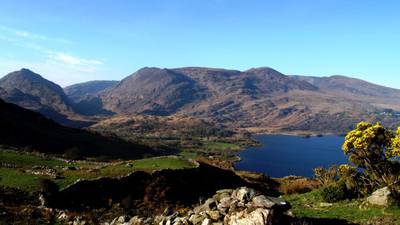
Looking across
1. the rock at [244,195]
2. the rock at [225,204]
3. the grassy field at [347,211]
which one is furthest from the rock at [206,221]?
the grassy field at [347,211]

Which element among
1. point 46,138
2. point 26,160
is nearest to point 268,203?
point 26,160

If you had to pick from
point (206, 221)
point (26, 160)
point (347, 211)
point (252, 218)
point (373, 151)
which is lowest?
point (26, 160)

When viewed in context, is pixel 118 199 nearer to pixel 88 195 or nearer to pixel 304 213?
pixel 88 195

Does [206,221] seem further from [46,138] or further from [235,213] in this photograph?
[46,138]

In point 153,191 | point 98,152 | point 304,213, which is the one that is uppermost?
point 304,213

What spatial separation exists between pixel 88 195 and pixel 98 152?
89846 mm

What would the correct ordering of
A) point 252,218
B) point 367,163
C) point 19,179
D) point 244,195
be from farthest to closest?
point 367,163, point 19,179, point 244,195, point 252,218

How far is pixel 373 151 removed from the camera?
134 feet

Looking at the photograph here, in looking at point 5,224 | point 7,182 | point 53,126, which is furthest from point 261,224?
point 53,126

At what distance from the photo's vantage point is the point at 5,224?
26.0m

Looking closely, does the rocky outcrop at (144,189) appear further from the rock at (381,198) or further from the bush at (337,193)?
the rock at (381,198)

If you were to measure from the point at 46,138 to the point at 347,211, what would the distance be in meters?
106

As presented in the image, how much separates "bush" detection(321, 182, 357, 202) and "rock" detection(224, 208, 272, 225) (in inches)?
639

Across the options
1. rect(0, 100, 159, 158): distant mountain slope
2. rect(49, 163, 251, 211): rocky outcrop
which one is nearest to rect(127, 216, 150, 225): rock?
rect(49, 163, 251, 211): rocky outcrop
